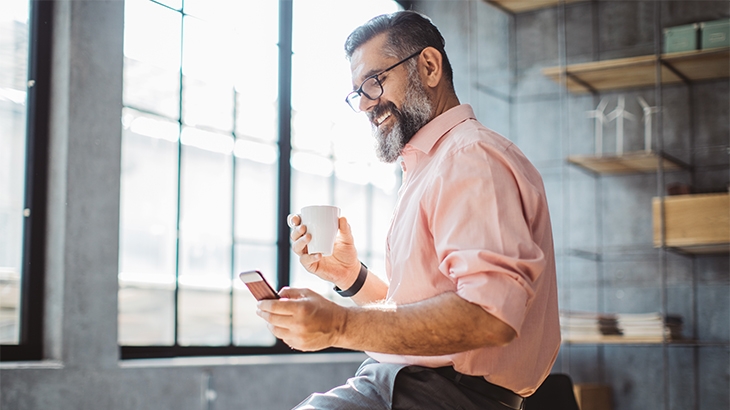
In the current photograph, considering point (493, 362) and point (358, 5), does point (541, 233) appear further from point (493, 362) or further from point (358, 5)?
point (358, 5)

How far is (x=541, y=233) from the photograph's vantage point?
5.02 ft

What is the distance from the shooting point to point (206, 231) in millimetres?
4094

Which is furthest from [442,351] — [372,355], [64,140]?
[64,140]

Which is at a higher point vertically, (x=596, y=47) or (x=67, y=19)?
(x=596, y=47)

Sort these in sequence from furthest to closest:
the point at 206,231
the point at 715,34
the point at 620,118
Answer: the point at 620,118 < the point at 206,231 < the point at 715,34

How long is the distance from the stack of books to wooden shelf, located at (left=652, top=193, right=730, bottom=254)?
39cm

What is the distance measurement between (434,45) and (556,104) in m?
3.12

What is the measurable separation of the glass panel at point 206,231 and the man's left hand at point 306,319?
8.25ft

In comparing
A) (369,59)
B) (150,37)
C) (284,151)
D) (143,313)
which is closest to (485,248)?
(369,59)

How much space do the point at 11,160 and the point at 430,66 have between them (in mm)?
1723

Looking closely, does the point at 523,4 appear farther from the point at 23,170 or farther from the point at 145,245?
the point at 23,170

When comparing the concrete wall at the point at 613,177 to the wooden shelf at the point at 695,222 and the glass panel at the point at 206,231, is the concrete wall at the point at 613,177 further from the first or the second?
the glass panel at the point at 206,231

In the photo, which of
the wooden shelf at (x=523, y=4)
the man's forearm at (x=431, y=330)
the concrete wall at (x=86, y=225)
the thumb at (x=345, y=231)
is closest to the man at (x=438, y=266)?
the man's forearm at (x=431, y=330)

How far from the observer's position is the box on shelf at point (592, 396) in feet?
13.4
